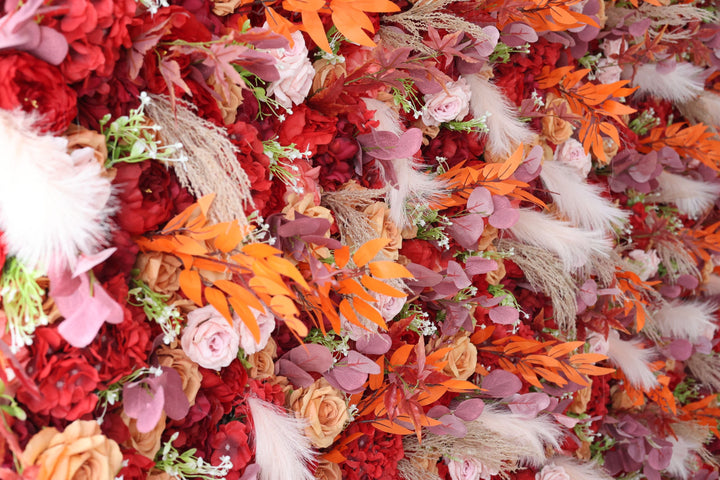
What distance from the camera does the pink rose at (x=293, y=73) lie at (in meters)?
0.84

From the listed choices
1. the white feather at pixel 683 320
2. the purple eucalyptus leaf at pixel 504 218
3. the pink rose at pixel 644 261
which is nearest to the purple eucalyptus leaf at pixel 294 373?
the purple eucalyptus leaf at pixel 504 218

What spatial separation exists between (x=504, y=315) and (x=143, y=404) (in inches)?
27.2

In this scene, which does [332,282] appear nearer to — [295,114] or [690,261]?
[295,114]

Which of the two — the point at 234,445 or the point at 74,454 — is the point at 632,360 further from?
the point at 74,454

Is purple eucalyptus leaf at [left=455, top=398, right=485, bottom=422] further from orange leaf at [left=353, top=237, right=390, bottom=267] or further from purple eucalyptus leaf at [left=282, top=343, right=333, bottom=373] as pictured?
orange leaf at [left=353, top=237, right=390, bottom=267]

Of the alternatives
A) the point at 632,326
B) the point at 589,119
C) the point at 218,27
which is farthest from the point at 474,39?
the point at 632,326

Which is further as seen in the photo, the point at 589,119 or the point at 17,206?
the point at 589,119

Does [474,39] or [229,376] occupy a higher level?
[474,39]

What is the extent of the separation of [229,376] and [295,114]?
397mm

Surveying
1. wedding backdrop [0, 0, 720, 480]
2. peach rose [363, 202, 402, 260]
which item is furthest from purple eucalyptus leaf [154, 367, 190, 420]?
peach rose [363, 202, 402, 260]

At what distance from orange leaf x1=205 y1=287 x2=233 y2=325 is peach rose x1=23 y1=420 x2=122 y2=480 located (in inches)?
7.2

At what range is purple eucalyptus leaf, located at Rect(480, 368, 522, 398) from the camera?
3.76ft

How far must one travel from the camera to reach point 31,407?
625mm

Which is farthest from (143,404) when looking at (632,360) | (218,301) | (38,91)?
(632,360)
